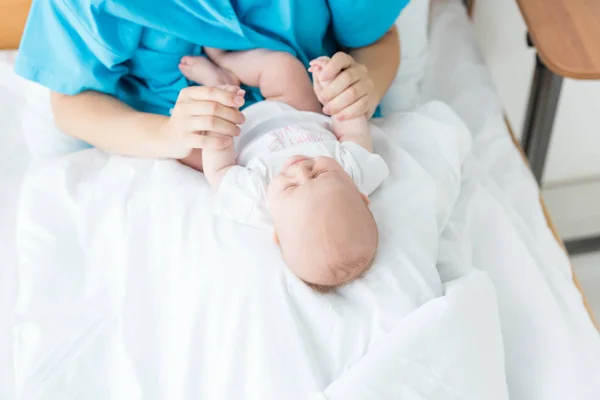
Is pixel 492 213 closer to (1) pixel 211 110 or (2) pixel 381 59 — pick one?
(2) pixel 381 59

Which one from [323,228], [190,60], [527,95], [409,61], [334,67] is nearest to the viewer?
[323,228]

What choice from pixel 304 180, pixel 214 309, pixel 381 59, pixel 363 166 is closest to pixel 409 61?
pixel 381 59

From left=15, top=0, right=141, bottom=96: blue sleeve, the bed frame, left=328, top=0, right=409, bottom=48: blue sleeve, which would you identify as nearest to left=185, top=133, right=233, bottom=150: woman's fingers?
left=15, top=0, right=141, bottom=96: blue sleeve

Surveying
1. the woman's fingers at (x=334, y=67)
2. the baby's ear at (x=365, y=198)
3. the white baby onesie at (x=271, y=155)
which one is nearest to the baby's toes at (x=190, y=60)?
the white baby onesie at (x=271, y=155)

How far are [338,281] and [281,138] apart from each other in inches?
9.7

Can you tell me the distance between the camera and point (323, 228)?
75 cm

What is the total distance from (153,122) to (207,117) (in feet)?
0.55

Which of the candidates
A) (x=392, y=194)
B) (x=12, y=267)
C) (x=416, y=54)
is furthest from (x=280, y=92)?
(x=12, y=267)

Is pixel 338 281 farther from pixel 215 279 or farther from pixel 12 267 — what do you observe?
pixel 12 267

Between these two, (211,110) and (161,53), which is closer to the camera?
(211,110)

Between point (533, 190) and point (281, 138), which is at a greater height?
point (281, 138)

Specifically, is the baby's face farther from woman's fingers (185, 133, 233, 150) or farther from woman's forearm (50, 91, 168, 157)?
woman's forearm (50, 91, 168, 157)

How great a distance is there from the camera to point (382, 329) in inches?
29.2

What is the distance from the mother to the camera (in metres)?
0.87
